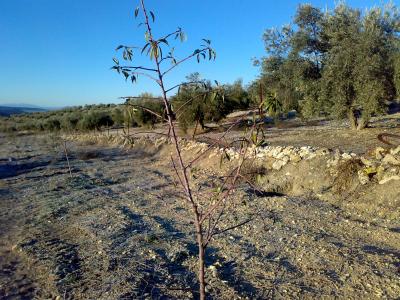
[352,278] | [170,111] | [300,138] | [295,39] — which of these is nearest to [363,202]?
[352,278]

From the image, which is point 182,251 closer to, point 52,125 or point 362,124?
point 362,124

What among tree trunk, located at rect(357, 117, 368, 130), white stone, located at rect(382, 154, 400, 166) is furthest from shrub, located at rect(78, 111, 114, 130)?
white stone, located at rect(382, 154, 400, 166)

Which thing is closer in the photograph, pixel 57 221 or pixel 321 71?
pixel 57 221

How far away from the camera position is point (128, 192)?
12.4 m

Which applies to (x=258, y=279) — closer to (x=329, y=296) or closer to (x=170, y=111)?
(x=329, y=296)

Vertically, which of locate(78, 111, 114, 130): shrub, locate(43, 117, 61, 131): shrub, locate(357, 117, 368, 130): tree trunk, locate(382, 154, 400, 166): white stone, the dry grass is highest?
locate(357, 117, 368, 130): tree trunk

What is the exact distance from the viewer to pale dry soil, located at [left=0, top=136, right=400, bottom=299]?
5.35m

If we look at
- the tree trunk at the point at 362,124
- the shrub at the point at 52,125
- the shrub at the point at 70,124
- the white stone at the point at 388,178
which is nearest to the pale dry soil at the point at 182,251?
the white stone at the point at 388,178

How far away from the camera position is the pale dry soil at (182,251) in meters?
5.35

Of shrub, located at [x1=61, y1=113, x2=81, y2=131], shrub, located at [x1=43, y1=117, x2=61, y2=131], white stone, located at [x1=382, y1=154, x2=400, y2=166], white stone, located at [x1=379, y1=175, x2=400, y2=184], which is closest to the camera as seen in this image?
white stone, located at [x1=379, y1=175, x2=400, y2=184]

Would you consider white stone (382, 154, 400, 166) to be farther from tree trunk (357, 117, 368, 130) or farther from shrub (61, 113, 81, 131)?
shrub (61, 113, 81, 131)

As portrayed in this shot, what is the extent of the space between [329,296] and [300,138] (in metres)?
12.6

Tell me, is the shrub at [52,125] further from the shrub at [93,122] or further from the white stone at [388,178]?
the white stone at [388,178]

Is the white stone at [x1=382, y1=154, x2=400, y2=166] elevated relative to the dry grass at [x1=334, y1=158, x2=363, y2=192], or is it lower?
elevated
